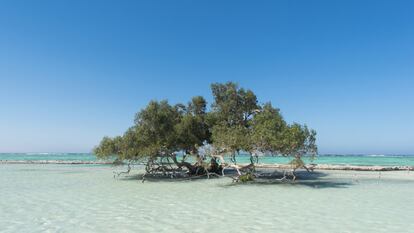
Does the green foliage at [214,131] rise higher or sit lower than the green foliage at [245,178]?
higher

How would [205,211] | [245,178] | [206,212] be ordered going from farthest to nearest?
[245,178] < [205,211] < [206,212]

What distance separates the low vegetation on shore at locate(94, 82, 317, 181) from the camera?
21.3 m

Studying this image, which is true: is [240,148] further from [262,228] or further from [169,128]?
[262,228]

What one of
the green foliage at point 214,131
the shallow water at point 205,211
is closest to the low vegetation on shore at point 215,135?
the green foliage at point 214,131

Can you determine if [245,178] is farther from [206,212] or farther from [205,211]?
[206,212]

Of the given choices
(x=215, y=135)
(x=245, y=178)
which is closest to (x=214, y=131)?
(x=215, y=135)

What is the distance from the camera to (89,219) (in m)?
11.1

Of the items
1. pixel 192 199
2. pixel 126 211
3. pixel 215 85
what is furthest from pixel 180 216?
pixel 215 85

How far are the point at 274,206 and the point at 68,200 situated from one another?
8.92 meters

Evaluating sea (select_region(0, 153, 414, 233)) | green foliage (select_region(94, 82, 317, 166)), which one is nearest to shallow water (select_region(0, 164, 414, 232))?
sea (select_region(0, 153, 414, 233))

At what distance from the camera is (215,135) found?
78.3 ft

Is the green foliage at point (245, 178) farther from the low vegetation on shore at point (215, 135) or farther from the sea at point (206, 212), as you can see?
the sea at point (206, 212)

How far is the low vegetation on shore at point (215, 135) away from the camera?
69.9 feet

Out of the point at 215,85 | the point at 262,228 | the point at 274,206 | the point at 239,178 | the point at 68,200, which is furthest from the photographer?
the point at 215,85
